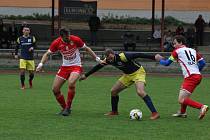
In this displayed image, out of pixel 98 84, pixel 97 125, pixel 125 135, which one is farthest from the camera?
pixel 98 84

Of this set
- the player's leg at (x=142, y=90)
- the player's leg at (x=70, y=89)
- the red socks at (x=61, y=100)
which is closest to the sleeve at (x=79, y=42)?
the player's leg at (x=70, y=89)

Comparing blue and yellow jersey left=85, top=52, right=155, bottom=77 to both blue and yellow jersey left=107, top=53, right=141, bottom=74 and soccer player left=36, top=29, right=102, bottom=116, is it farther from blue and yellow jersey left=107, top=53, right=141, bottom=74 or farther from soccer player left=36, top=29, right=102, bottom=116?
soccer player left=36, top=29, right=102, bottom=116

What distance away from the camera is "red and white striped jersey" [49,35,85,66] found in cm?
1402

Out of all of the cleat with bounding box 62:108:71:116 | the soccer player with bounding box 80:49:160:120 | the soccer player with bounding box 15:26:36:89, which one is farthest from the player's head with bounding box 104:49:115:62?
the soccer player with bounding box 15:26:36:89

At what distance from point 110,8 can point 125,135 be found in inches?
1574

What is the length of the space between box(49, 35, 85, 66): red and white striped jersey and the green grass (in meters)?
1.19

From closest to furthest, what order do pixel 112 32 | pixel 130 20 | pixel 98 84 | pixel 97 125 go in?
pixel 97 125 → pixel 98 84 → pixel 112 32 → pixel 130 20

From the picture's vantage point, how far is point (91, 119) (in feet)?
43.3

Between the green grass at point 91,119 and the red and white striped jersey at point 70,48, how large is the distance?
3.91ft

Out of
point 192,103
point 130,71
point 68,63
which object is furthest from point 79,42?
point 192,103

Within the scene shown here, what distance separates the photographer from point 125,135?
11.0m

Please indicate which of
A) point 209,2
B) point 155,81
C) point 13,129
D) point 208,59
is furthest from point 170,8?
point 13,129

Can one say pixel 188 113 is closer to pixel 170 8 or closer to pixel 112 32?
pixel 112 32

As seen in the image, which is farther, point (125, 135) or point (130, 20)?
point (130, 20)
